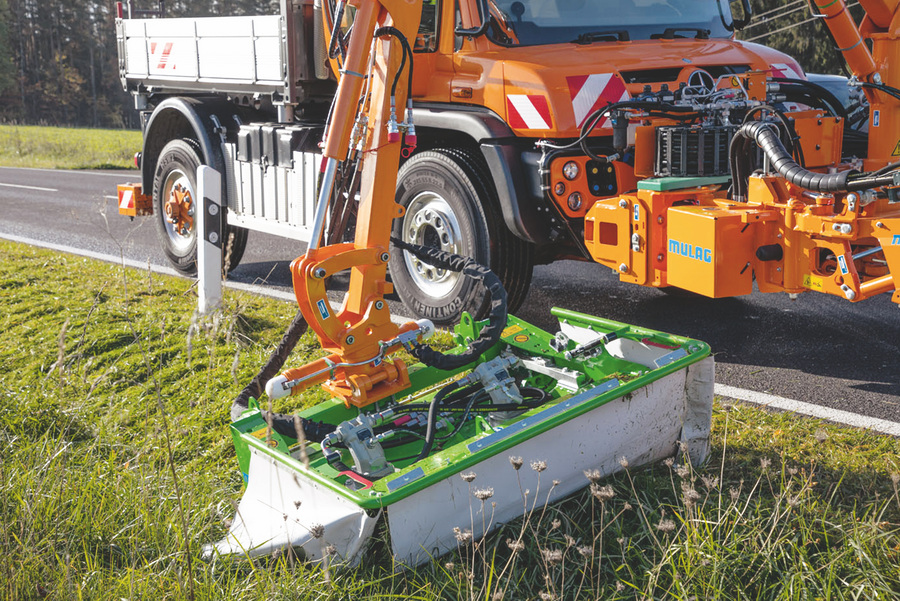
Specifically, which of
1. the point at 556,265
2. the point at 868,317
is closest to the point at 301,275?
the point at 868,317

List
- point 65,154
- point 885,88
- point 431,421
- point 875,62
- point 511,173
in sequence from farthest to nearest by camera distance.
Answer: point 65,154, point 511,173, point 875,62, point 885,88, point 431,421

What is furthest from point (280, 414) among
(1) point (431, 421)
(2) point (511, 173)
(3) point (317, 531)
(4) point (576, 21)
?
(4) point (576, 21)

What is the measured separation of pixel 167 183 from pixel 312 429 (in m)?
5.28

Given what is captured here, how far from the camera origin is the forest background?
54.7 m

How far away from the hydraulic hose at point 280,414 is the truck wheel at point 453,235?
1432 millimetres

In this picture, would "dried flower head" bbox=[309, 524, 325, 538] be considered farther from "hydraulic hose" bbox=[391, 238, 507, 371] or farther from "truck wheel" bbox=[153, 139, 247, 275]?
"truck wheel" bbox=[153, 139, 247, 275]

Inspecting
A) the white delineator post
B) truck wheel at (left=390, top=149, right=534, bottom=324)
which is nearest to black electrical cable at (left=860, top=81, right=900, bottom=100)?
truck wheel at (left=390, top=149, right=534, bottom=324)

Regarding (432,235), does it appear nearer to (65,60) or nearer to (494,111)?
(494,111)

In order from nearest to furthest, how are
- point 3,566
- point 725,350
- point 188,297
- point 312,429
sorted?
point 3,566, point 312,429, point 725,350, point 188,297

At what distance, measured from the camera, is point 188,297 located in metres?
6.68

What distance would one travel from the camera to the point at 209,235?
5.96 metres

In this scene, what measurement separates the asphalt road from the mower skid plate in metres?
1.18

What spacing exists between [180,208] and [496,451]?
5714 millimetres

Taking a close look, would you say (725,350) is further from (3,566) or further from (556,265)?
(3,566)
